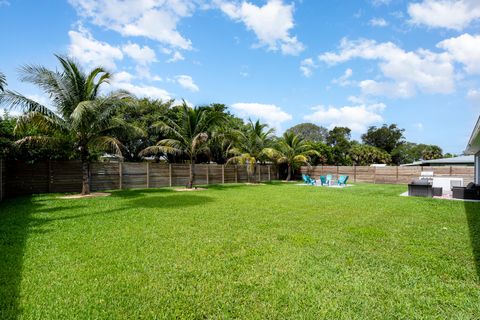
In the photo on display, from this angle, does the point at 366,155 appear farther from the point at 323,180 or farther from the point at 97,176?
the point at 97,176

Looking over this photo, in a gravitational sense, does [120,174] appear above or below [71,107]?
below

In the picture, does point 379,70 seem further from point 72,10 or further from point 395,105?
point 72,10

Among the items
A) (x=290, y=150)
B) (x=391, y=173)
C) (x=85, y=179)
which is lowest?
(x=391, y=173)

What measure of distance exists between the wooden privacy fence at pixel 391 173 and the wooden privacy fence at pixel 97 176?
11.5 metres

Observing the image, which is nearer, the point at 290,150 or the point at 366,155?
the point at 290,150

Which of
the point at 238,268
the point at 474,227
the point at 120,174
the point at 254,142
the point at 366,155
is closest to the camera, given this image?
the point at 238,268

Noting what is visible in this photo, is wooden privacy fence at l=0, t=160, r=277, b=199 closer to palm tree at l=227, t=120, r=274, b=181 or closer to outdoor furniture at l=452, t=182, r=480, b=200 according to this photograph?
palm tree at l=227, t=120, r=274, b=181

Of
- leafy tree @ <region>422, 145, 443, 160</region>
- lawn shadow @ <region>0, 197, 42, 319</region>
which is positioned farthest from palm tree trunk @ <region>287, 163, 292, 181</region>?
leafy tree @ <region>422, 145, 443, 160</region>

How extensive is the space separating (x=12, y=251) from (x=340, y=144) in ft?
167

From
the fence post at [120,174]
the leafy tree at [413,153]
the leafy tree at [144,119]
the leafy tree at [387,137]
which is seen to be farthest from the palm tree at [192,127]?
the leafy tree at [387,137]

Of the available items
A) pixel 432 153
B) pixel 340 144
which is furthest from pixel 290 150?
pixel 432 153

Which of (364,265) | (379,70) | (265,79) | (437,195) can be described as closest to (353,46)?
(379,70)

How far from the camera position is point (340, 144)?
49875mm

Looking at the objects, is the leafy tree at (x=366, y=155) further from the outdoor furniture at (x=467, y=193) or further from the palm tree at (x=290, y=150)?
the outdoor furniture at (x=467, y=193)
